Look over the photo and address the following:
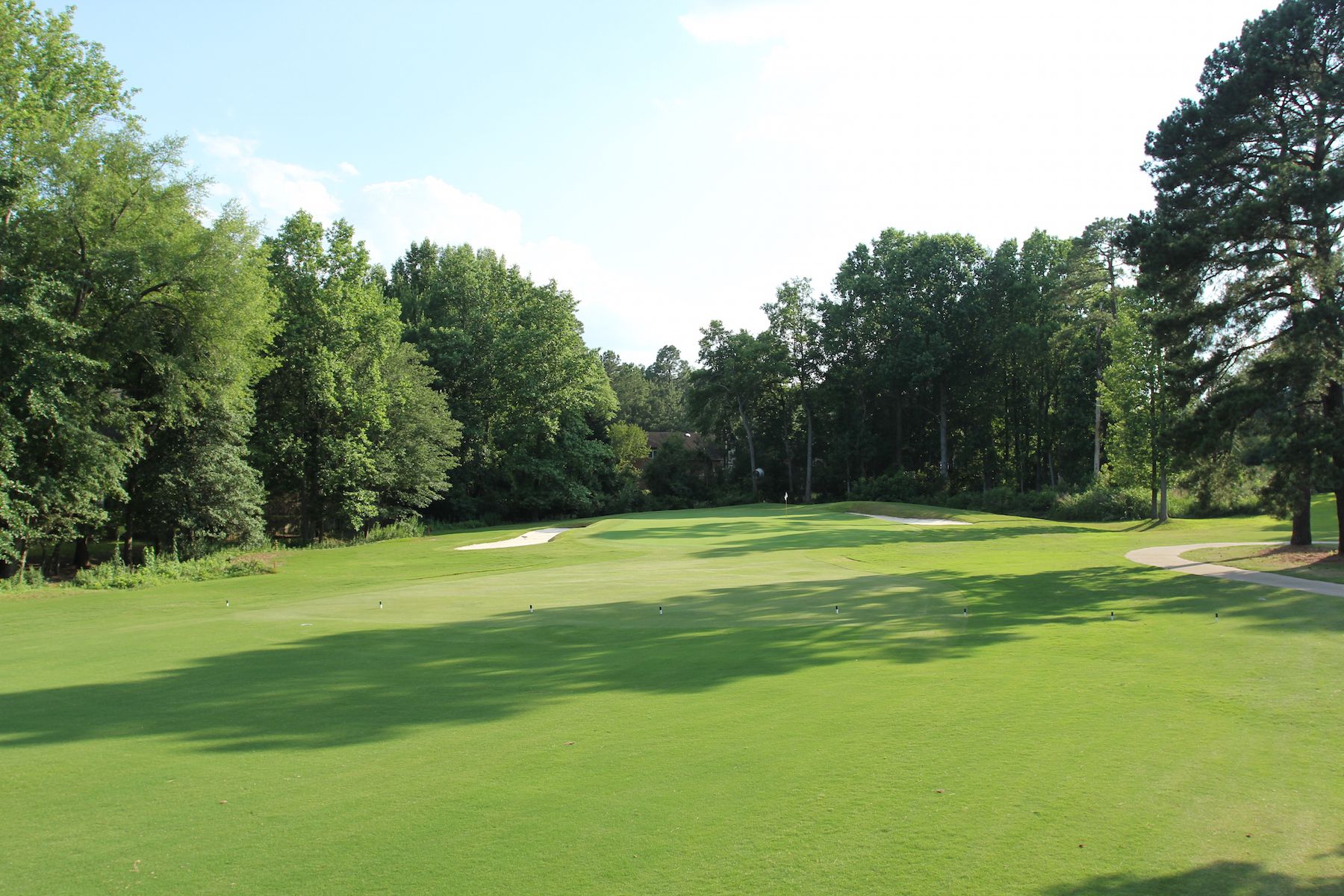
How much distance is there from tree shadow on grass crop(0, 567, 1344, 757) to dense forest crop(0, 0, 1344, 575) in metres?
10.5

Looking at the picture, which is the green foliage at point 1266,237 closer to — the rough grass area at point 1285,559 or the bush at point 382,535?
the rough grass area at point 1285,559

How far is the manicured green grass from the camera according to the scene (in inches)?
207

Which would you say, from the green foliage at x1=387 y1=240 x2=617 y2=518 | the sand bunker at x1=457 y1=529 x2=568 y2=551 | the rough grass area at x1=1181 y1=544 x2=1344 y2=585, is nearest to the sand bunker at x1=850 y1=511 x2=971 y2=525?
the rough grass area at x1=1181 y1=544 x2=1344 y2=585

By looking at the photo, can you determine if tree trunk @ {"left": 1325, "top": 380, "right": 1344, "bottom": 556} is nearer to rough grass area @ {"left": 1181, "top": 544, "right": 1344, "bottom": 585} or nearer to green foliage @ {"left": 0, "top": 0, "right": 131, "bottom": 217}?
rough grass area @ {"left": 1181, "top": 544, "right": 1344, "bottom": 585}

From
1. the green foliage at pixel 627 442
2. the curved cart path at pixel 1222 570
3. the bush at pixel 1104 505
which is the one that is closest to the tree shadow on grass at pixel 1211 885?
the curved cart path at pixel 1222 570

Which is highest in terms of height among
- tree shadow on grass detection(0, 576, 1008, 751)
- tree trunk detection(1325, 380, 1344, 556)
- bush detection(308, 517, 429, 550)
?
tree trunk detection(1325, 380, 1344, 556)

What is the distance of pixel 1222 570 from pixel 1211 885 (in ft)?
72.6

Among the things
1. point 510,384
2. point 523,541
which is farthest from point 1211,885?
point 510,384

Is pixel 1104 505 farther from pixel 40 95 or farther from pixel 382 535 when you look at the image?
pixel 40 95

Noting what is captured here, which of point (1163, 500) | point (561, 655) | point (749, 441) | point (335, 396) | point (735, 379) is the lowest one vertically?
point (561, 655)

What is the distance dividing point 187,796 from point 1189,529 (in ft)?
140

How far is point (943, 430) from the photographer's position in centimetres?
7138

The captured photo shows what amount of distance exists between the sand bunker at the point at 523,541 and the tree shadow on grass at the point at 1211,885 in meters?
32.4

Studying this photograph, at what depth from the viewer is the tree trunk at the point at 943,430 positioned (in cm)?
7006
